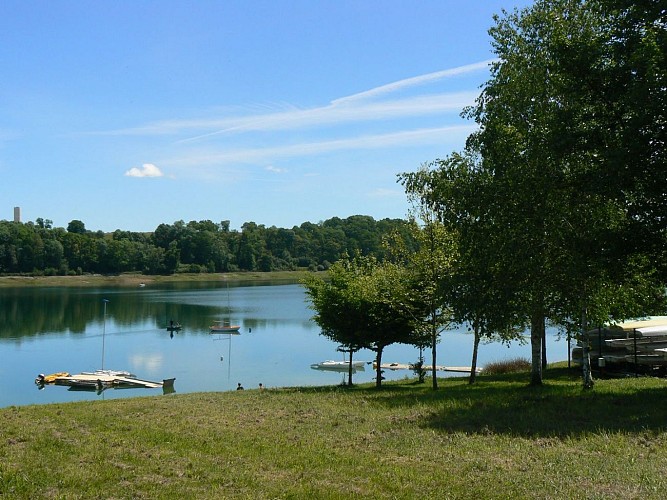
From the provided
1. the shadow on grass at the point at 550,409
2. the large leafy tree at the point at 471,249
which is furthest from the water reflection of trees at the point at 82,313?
→ the shadow on grass at the point at 550,409

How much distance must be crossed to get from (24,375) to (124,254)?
123 meters

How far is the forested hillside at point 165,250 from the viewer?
156m

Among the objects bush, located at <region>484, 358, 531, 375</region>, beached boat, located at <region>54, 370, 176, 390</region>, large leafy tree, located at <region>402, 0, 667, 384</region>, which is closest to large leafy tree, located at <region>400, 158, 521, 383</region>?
large leafy tree, located at <region>402, 0, 667, 384</region>

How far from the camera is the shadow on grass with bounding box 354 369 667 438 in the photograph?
1331cm

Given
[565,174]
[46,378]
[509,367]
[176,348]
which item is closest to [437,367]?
[509,367]

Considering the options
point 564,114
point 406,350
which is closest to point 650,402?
point 564,114

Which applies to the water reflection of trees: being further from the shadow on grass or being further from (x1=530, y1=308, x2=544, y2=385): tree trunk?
the shadow on grass

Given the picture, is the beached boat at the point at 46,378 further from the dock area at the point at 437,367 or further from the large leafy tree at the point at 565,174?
the large leafy tree at the point at 565,174

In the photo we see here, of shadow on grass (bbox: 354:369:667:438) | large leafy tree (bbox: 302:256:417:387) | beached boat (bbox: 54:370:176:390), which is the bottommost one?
beached boat (bbox: 54:370:176:390)

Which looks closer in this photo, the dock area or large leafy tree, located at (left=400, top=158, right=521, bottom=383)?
large leafy tree, located at (left=400, top=158, right=521, bottom=383)

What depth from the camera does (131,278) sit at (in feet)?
524

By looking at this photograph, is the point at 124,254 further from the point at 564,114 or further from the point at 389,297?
the point at 564,114

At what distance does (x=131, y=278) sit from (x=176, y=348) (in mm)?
104665

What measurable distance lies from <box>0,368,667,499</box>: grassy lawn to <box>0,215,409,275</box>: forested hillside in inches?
4806
